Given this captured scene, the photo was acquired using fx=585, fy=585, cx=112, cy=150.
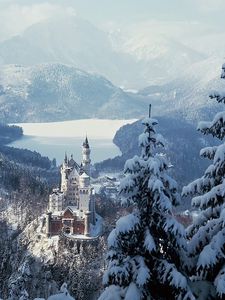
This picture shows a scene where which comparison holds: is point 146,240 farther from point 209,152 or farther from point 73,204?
point 73,204

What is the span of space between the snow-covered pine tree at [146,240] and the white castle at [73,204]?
55.1m

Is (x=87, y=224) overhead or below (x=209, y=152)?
below

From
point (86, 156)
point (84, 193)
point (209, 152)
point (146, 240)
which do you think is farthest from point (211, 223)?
point (86, 156)

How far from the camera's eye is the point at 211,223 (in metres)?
11.7

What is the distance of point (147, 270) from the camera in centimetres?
1129

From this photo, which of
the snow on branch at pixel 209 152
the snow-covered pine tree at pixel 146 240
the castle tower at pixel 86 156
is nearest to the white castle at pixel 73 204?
the castle tower at pixel 86 156

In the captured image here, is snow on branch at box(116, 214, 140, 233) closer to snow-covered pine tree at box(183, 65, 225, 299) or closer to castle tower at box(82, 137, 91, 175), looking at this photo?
snow-covered pine tree at box(183, 65, 225, 299)

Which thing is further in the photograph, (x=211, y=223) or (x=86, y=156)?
(x=86, y=156)

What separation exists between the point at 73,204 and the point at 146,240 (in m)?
61.9

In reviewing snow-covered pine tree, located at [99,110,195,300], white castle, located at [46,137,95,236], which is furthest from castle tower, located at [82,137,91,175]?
snow-covered pine tree, located at [99,110,195,300]

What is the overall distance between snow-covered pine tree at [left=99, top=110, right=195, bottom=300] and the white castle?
55.1 meters

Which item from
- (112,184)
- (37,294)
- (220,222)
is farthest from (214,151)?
(112,184)

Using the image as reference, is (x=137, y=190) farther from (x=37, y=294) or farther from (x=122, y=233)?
(x=37, y=294)

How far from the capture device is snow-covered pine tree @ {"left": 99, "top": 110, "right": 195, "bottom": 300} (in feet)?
37.3
